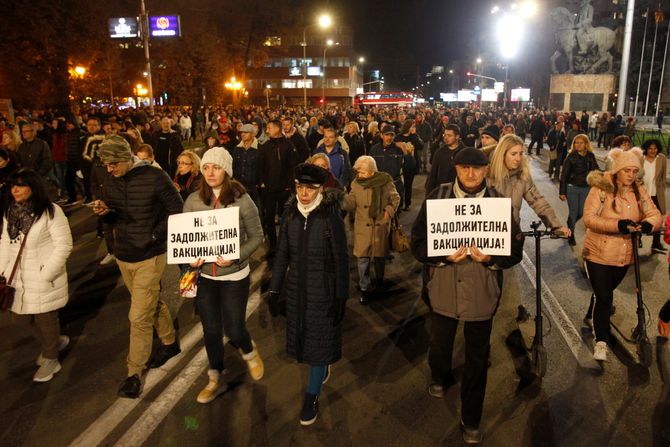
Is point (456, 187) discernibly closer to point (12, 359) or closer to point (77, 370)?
point (77, 370)

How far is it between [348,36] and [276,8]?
5593 cm

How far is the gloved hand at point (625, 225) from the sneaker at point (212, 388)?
3.71 m

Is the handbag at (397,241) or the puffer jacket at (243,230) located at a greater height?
the puffer jacket at (243,230)

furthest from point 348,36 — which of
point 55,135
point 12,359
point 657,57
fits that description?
point 12,359

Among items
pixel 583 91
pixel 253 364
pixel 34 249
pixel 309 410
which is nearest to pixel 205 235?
pixel 253 364

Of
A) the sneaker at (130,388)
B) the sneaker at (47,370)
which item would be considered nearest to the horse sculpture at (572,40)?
the sneaker at (130,388)

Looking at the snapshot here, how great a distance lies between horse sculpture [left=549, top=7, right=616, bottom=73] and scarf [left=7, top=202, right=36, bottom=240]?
42017 millimetres

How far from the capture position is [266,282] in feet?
23.8

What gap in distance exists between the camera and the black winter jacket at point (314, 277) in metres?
3.81

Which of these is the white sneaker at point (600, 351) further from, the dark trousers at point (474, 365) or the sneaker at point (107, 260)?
the sneaker at point (107, 260)

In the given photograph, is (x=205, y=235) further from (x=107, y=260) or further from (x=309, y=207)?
(x=107, y=260)

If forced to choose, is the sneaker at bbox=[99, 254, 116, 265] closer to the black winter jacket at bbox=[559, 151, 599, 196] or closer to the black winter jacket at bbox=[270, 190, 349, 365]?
the black winter jacket at bbox=[270, 190, 349, 365]

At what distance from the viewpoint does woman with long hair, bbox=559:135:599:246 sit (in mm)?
8734

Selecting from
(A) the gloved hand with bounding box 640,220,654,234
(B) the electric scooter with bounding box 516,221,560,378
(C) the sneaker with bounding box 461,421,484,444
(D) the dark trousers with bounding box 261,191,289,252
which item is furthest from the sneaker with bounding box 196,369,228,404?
(D) the dark trousers with bounding box 261,191,289,252
